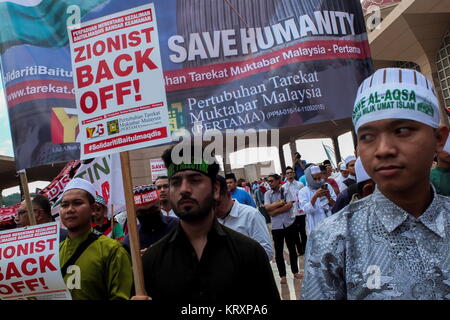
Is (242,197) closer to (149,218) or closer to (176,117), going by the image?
(149,218)

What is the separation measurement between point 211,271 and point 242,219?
1806 mm

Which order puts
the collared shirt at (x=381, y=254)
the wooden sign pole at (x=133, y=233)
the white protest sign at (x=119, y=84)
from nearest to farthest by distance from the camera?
the collared shirt at (x=381, y=254), the wooden sign pole at (x=133, y=233), the white protest sign at (x=119, y=84)

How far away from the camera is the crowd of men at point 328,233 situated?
3.97ft

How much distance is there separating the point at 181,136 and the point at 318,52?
1.53 meters

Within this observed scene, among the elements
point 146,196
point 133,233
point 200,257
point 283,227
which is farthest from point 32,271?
point 283,227

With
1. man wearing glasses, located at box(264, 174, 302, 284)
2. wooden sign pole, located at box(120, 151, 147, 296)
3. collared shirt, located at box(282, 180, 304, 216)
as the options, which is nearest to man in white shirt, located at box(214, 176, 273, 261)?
wooden sign pole, located at box(120, 151, 147, 296)

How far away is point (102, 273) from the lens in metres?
2.51

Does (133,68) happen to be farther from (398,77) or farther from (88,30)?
(398,77)

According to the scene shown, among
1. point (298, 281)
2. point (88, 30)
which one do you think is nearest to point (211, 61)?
point (88, 30)

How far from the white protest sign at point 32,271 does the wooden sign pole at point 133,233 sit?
1.86 ft

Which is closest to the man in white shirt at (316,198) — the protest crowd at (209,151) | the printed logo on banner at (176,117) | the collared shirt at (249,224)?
the protest crowd at (209,151)

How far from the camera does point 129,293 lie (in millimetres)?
2449

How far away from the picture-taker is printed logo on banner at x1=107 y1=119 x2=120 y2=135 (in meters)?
2.31

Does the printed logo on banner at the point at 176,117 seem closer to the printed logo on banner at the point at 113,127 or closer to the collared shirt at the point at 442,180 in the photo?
the printed logo on banner at the point at 113,127
